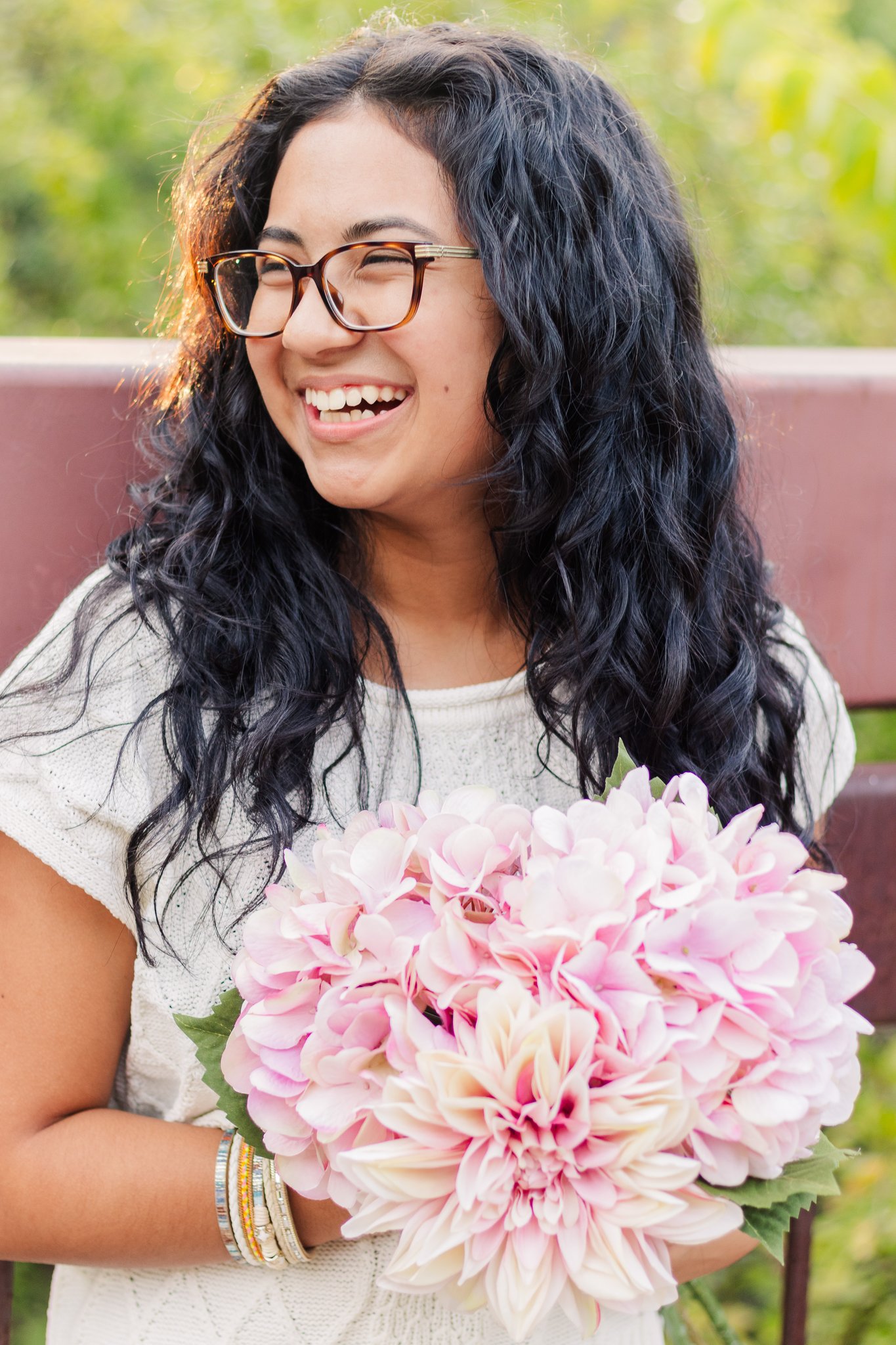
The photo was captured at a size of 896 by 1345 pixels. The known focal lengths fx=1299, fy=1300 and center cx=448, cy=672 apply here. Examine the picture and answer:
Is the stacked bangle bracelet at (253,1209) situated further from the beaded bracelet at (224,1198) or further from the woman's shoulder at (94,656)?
the woman's shoulder at (94,656)

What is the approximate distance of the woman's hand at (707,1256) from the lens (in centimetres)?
141

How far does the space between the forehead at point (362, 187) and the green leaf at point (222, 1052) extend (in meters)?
0.77

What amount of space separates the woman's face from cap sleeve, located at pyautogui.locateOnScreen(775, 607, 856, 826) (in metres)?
0.58

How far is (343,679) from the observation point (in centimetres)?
149

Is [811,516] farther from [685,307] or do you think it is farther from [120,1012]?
[120,1012]

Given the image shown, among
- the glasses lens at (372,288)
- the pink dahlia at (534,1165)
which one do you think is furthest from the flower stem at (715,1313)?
the glasses lens at (372,288)

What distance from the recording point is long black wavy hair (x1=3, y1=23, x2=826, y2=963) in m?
1.41

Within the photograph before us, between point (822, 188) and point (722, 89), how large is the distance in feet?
3.13

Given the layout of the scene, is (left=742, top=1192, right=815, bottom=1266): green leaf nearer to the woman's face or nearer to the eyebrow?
the woman's face

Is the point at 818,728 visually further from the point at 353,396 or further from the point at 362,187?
the point at 362,187

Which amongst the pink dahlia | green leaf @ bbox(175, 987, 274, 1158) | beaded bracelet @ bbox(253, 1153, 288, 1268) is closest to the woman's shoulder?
green leaf @ bbox(175, 987, 274, 1158)

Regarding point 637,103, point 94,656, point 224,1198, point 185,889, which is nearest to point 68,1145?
point 224,1198

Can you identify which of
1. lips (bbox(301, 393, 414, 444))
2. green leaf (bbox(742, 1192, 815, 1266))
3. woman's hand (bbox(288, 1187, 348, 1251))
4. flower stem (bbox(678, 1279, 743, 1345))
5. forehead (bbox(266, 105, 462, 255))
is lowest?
flower stem (bbox(678, 1279, 743, 1345))

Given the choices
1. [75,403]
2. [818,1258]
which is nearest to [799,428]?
[75,403]
